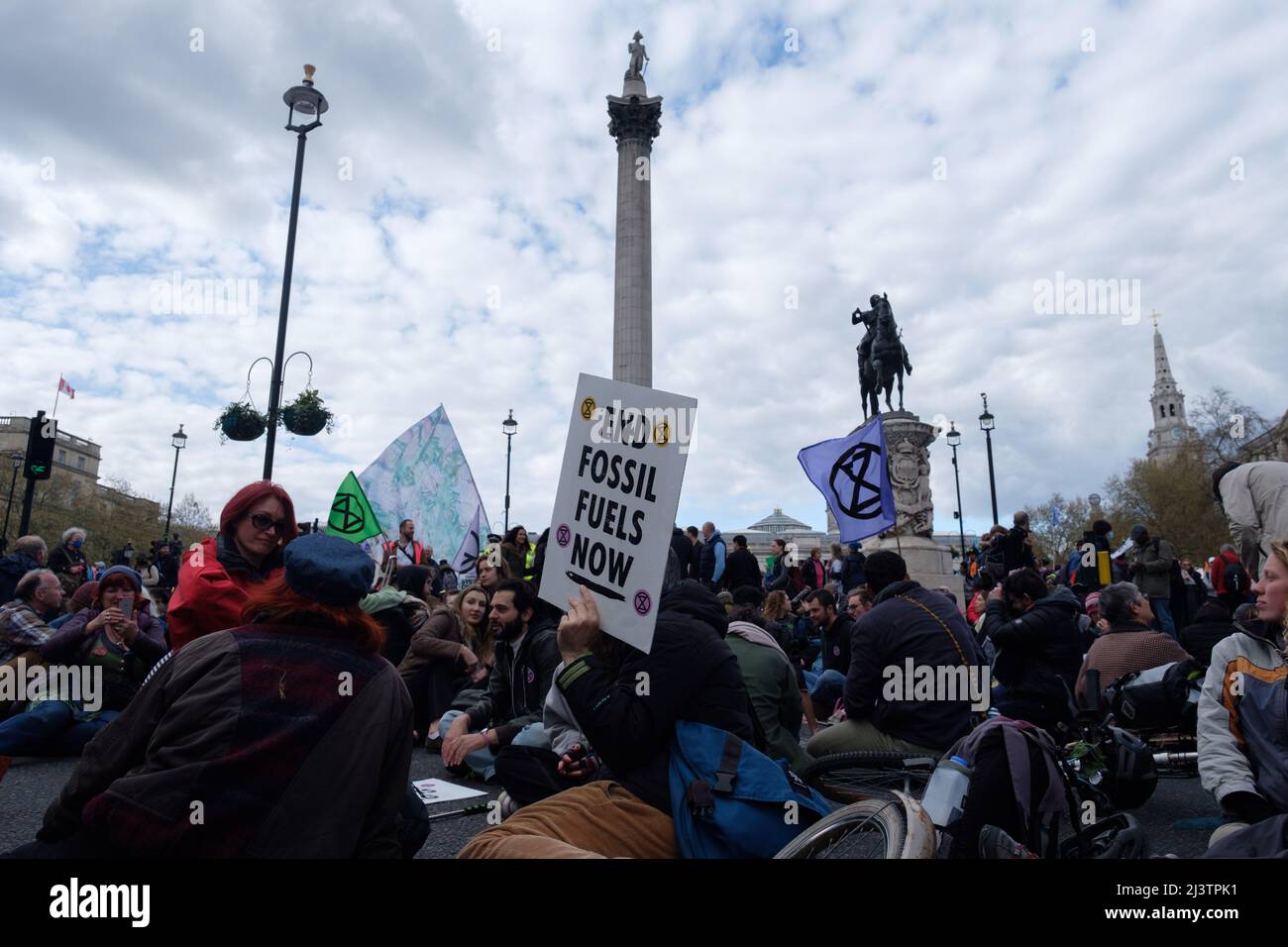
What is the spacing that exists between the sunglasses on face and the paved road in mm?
1953

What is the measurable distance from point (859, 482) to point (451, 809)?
15.3ft

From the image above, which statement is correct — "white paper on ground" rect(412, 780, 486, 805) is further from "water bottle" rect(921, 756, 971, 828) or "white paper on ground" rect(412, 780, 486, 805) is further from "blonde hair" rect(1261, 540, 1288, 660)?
"blonde hair" rect(1261, 540, 1288, 660)

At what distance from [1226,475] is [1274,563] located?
11.3ft

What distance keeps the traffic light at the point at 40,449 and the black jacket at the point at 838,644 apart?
10577 millimetres

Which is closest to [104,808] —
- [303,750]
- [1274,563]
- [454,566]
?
[303,750]

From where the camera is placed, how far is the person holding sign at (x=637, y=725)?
2738mm

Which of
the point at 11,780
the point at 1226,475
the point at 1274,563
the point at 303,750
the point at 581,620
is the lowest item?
the point at 11,780

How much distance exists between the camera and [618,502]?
3.35 meters

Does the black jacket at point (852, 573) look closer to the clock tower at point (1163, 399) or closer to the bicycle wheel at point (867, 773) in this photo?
the bicycle wheel at point (867, 773)

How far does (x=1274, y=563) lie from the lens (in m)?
3.46

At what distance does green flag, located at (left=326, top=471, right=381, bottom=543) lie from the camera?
35.8 ft

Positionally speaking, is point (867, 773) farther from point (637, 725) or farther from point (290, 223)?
point (290, 223)

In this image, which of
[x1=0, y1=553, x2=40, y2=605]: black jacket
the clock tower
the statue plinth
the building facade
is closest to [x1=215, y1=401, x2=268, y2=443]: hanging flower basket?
[x1=0, y1=553, x2=40, y2=605]: black jacket
